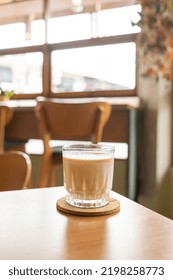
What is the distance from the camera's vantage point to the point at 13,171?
1.17m

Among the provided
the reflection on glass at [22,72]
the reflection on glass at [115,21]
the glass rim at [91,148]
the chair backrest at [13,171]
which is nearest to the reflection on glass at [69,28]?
the reflection on glass at [115,21]

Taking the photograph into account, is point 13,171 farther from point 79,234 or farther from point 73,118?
point 73,118

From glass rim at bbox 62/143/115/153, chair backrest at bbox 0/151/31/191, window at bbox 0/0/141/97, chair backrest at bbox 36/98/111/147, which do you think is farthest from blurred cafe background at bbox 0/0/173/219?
glass rim at bbox 62/143/115/153

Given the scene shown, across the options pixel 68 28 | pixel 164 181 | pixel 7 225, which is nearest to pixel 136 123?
pixel 164 181

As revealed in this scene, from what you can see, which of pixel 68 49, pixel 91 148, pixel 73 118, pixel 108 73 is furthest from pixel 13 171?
pixel 68 49

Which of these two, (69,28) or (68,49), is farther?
(69,28)

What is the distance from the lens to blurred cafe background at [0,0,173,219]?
2386 mm

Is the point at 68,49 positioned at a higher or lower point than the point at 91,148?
higher

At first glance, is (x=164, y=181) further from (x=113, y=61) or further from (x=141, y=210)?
(x=141, y=210)

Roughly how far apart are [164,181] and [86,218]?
2057mm

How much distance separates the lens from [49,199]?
0.69 meters

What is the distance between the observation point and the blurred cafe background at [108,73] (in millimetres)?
2386

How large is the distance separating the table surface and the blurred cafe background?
1365 millimetres

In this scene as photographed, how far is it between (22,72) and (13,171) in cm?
258
